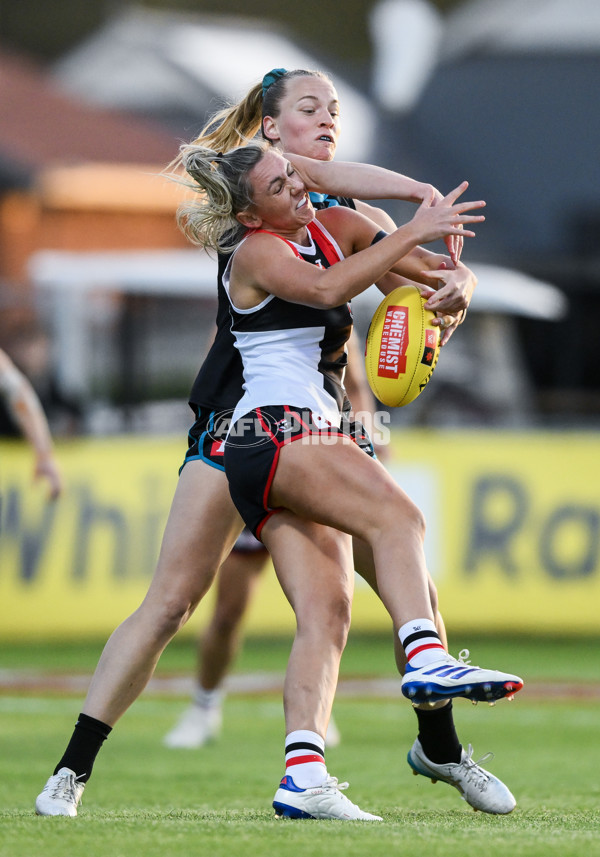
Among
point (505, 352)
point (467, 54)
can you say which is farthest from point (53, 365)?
point (467, 54)

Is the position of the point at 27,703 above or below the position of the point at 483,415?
below

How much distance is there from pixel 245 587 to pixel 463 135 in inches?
746

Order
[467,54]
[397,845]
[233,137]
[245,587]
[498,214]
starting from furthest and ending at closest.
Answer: [467,54] → [498,214] → [245,587] → [233,137] → [397,845]

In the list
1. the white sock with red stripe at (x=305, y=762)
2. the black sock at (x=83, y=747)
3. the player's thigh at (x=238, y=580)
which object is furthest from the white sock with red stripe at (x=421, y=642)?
the player's thigh at (x=238, y=580)

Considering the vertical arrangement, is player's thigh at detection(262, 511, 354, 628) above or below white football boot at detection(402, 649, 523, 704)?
above

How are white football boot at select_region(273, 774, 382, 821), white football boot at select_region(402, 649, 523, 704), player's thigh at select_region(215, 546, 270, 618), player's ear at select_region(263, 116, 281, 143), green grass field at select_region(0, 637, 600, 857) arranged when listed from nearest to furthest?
green grass field at select_region(0, 637, 600, 857) → white football boot at select_region(402, 649, 523, 704) → white football boot at select_region(273, 774, 382, 821) → player's ear at select_region(263, 116, 281, 143) → player's thigh at select_region(215, 546, 270, 618)

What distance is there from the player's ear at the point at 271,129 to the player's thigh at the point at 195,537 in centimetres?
124

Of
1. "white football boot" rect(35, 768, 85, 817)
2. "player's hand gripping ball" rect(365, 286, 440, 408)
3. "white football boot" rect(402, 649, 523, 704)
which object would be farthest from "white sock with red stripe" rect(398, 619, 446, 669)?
"white football boot" rect(35, 768, 85, 817)

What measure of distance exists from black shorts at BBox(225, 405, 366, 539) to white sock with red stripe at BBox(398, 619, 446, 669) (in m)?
0.65

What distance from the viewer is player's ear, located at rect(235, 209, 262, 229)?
200 inches

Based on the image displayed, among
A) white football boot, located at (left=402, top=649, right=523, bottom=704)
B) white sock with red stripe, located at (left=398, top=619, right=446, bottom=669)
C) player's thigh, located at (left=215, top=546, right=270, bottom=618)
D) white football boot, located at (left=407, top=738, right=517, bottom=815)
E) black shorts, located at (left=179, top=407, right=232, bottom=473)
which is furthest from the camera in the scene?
player's thigh, located at (left=215, top=546, right=270, bottom=618)

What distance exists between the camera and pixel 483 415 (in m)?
15.2

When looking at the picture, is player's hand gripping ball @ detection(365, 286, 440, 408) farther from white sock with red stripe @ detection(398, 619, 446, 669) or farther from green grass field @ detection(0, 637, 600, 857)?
green grass field @ detection(0, 637, 600, 857)

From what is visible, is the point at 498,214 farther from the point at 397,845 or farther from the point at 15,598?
the point at 397,845
